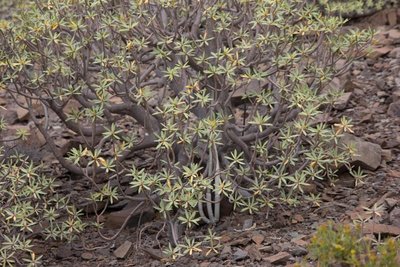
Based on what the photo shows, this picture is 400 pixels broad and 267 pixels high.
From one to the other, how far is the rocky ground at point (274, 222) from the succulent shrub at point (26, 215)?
17 cm

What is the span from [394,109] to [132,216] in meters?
2.34

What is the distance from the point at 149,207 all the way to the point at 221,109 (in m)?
0.80

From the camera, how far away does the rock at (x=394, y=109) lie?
673cm

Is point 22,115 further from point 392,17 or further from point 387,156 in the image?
point 392,17

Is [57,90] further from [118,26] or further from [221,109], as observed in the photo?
[221,109]

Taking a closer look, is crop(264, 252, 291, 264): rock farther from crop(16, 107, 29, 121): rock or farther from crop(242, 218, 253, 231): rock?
crop(16, 107, 29, 121): rock

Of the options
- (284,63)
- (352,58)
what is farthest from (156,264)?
(352,58)

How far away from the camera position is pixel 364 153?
584 cm

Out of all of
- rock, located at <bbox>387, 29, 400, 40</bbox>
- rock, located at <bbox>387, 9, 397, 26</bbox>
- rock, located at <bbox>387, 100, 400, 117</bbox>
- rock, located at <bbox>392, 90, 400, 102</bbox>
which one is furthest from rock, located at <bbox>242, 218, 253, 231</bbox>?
rock, located at <bbox>387, 9, 397, 26</bbox>

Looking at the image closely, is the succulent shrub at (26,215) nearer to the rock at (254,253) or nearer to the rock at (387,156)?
the rock at (254,253)

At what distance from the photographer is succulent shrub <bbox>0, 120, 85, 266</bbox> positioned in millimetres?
4941

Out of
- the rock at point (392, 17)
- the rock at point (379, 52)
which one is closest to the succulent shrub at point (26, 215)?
the rock at point (379, 52)

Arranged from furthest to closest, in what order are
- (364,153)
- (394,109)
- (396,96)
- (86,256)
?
(396,96) < (394,109) < (364,153) < (86,256)

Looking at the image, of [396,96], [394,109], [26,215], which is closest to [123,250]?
[26,215]
